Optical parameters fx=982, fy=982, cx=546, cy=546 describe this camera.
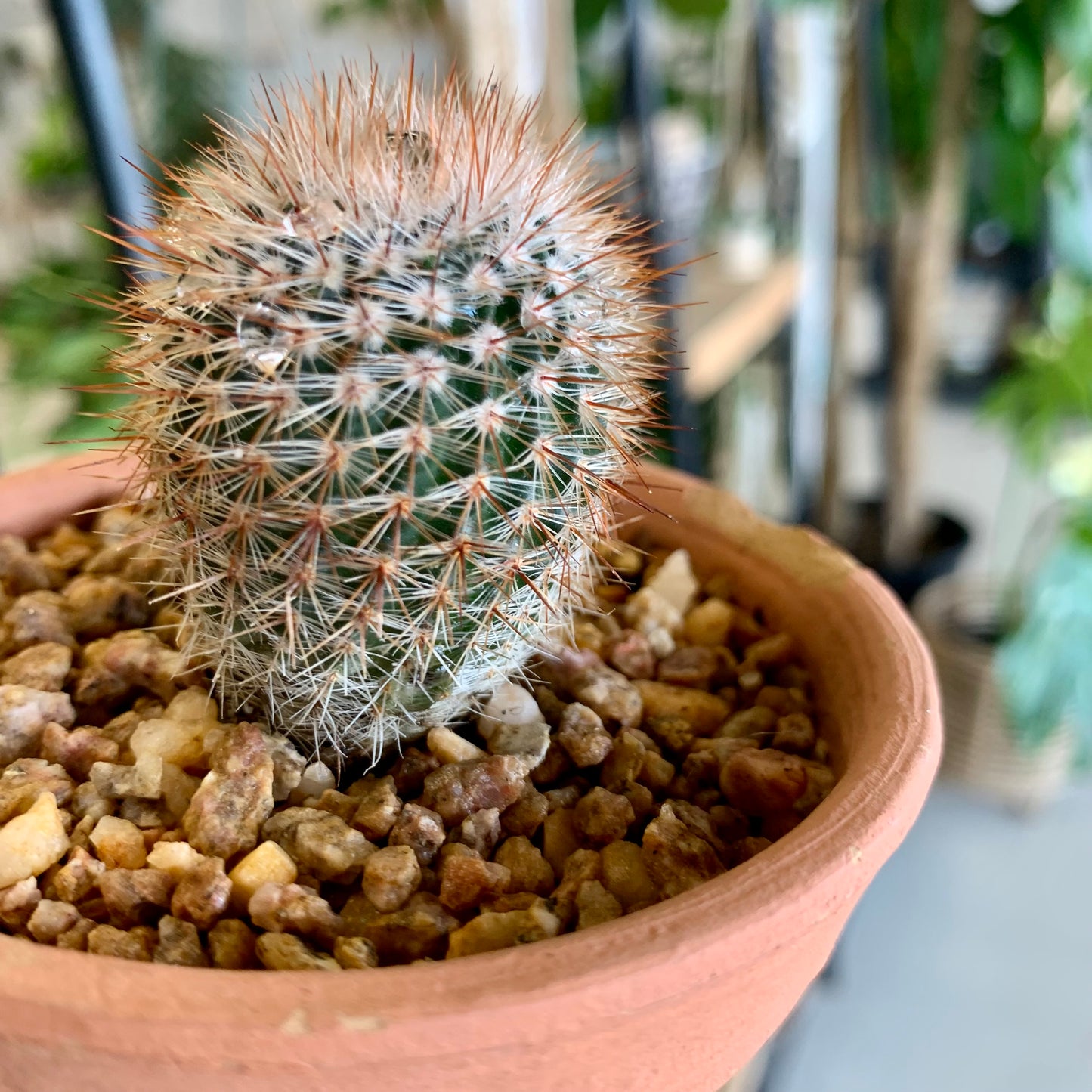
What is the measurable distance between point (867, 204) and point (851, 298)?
0.56 feet

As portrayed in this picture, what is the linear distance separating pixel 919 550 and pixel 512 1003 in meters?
1.71

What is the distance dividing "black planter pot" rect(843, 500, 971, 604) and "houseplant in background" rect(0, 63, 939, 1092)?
4.23 ft

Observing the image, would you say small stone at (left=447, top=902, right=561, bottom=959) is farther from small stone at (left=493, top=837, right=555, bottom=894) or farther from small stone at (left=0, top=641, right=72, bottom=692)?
small stone at (left=0, top=641, right=72, bottom=692)

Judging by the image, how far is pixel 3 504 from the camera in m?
0.74

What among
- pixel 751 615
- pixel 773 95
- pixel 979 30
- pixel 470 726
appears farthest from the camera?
pixel 773 95

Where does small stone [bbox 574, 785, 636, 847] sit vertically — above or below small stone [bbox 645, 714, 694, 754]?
above

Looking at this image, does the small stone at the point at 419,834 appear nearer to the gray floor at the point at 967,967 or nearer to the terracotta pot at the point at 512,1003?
the terracotta pot at the point at 512,1003

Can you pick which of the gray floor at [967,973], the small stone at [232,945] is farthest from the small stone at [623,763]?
the gray floor at [967,973]

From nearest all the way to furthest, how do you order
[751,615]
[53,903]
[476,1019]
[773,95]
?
1. [476,1019]
2. [53,903]
3. [751,615]
4. [773,95]

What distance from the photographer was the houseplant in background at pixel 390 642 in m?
0.36

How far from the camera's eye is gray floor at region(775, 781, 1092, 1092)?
1196 millimetres

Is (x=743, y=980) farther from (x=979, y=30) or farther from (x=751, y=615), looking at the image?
(x=979, y=30)

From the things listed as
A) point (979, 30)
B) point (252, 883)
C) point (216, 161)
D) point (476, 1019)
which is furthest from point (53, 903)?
point (979, 30)

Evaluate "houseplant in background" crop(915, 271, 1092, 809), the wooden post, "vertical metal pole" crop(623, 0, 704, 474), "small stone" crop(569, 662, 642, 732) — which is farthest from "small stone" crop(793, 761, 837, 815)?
the wooden post
